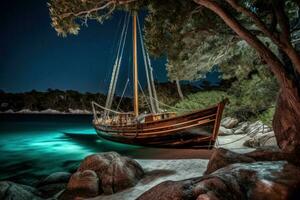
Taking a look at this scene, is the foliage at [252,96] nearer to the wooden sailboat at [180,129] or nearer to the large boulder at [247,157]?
the wooden sailboat at [180,129]

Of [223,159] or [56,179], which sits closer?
[223,159]

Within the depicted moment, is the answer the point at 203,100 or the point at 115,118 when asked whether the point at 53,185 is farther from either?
the point at 203,100

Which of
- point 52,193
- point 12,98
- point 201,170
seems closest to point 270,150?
point 201,170

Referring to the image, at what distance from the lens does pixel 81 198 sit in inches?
277

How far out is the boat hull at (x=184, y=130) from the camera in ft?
42.3

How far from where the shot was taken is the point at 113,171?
759 centimetres

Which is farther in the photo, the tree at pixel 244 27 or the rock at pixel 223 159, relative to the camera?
the rock at pixel 223 159

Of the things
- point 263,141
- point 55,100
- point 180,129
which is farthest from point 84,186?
point 55,100

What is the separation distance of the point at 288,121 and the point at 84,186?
5392 mm

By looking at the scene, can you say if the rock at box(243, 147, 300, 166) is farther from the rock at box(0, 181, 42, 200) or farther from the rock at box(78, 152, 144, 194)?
the rock at box(0, 181, 42, 200)

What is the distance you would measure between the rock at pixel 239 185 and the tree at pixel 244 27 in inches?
78.1

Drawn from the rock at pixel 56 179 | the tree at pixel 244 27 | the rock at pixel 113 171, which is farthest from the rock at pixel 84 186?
the tree at pixel 244 27

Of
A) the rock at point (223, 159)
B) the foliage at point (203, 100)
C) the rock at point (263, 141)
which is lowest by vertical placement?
the rock at point (263, 141)

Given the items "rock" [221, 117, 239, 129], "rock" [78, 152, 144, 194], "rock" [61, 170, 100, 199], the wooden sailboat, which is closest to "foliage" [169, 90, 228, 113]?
"rock" [221, 117, 239, 129]
